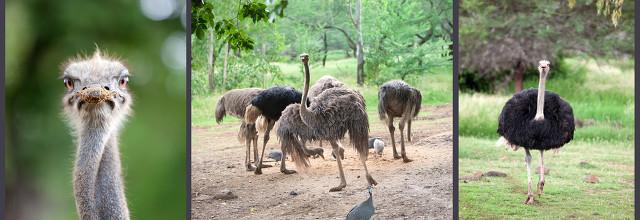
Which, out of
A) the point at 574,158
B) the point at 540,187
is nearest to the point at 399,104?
the point at 540,187

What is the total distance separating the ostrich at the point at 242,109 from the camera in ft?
19.9

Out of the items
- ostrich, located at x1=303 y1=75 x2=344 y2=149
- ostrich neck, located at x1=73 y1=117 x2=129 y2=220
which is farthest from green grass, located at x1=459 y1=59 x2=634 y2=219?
ostrich neck, located at x1=73 y1=117 x2=129 y2=220

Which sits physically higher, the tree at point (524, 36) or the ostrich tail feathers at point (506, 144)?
the tree at point (524, 36)

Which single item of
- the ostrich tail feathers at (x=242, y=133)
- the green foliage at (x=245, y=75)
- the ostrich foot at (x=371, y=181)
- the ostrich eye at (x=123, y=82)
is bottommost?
the ostrich foot at (x=371, y=181)

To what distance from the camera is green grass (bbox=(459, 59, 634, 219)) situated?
606 centimetres

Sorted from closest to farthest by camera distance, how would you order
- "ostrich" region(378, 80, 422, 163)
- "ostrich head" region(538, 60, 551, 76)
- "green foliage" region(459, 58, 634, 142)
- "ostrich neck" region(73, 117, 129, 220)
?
1. "ostrich neck" region(73, 117, 129, 220)
2. "ostrich head" region(538, 60, 551, 76)
3. "ostrich" region(378, 80, 422, 163)
4. "green foliage" region(459, 58, 634, 142)

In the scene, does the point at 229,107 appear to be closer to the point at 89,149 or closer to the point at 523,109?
the point at 89,149

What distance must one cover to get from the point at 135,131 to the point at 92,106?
1.35m

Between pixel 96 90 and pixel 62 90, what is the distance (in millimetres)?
1174

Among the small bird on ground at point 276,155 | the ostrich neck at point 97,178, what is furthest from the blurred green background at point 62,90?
the ostrich neck at point 97,178

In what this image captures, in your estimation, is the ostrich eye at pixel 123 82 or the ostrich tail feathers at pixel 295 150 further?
the ostrich tail feathers at pixel 295 150

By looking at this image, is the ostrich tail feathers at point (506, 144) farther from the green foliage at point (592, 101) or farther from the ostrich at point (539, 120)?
the green foliage at point (592, 101)

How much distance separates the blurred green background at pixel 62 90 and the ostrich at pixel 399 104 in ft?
4.40

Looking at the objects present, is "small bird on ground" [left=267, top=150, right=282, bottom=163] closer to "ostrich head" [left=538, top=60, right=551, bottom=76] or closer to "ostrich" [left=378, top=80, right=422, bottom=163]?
"ostrich" [left=378, top=80, right=422, bottom=163]
